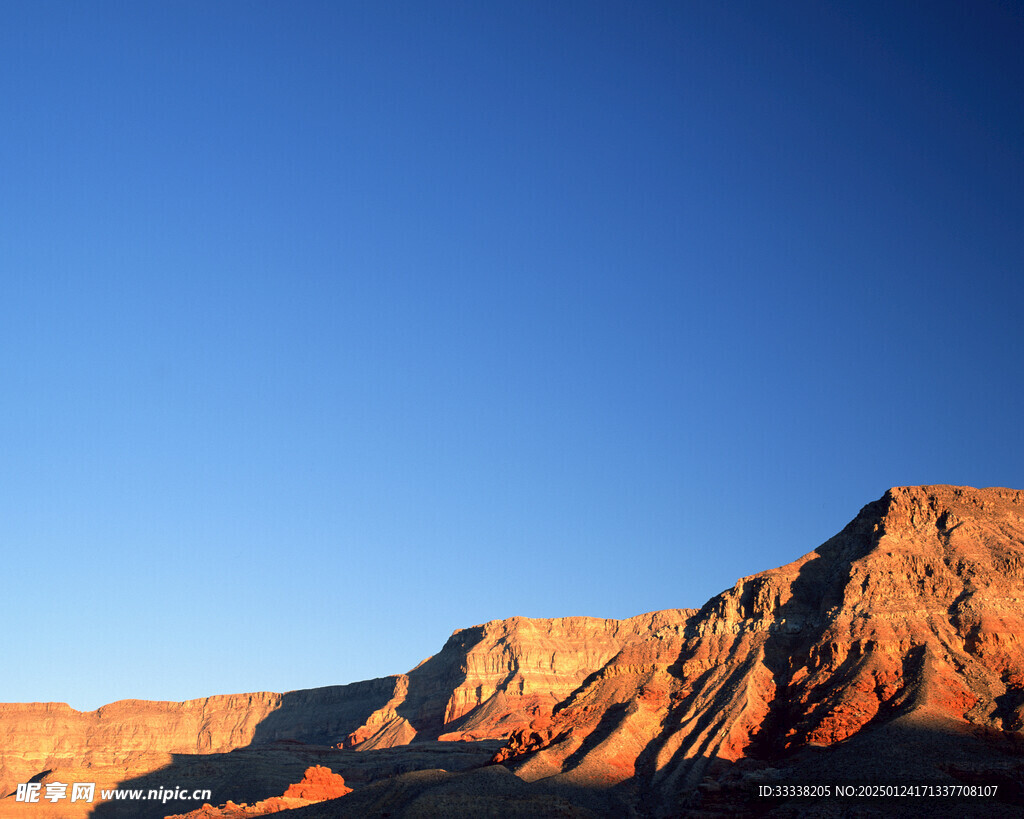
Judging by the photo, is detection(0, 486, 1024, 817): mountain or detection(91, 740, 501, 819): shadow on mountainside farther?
detection(91, 740, 501, 819): shadow on mountainside

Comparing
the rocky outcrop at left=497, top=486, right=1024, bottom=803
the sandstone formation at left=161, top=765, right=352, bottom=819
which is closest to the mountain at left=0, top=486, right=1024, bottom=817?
the rocky outcrop at left=497, top=486, right=1024, bottom=803

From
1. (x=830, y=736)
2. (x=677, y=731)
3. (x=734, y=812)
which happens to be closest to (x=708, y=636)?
(x=677, y=731)

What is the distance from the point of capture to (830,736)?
8550 cm

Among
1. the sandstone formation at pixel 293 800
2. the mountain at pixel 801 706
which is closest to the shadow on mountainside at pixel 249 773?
the mountain at pixel 801 706

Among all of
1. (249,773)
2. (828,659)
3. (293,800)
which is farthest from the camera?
(249,773)

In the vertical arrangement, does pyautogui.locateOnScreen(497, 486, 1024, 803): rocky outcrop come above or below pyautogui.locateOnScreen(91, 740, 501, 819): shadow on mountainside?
above

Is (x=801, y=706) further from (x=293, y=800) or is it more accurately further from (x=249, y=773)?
(x=249, y=773)

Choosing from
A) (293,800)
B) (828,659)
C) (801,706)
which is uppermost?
(828,659)

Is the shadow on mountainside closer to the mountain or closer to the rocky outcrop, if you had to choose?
the mountain

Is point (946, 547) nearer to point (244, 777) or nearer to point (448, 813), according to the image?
point (448, 813)
